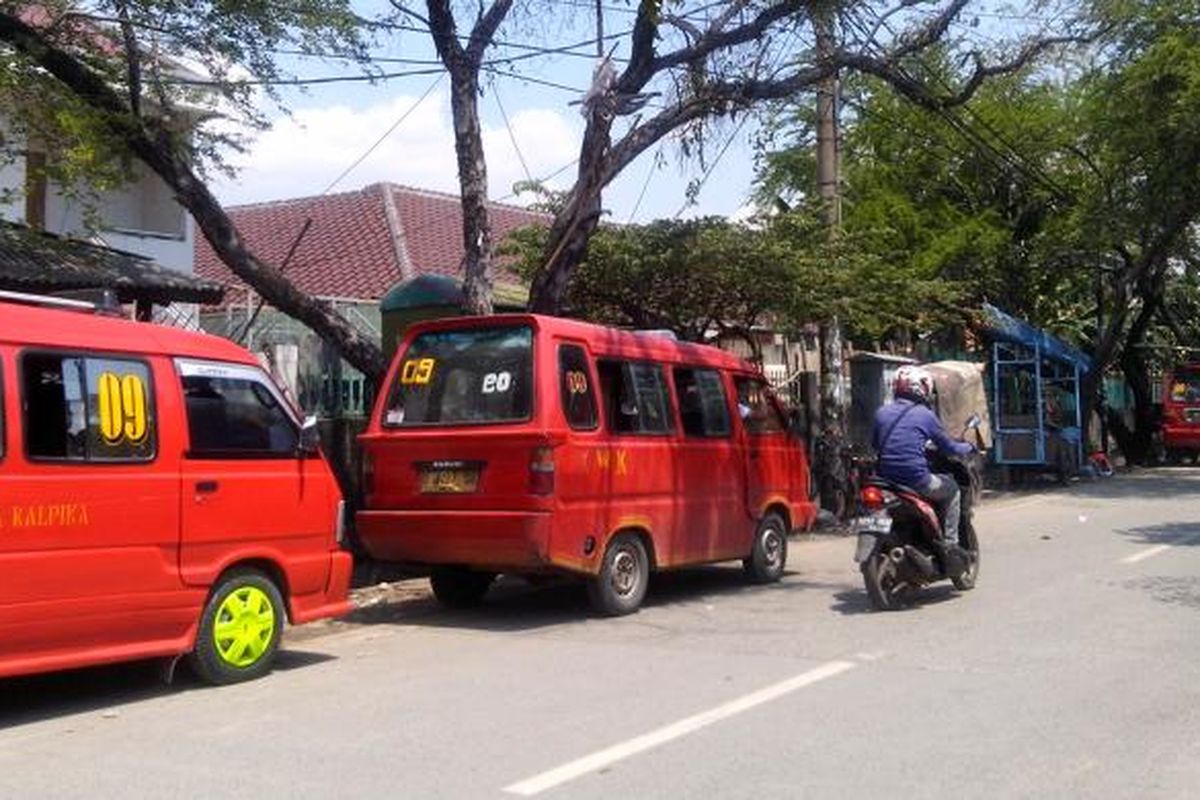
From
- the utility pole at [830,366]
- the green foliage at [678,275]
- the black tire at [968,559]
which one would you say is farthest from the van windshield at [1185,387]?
the black tire at [968,559]

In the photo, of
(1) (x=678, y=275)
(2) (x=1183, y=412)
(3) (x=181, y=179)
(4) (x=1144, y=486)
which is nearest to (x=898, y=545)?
(1) (x=678, y=275)

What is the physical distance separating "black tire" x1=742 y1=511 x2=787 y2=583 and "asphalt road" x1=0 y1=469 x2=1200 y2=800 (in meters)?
0.67

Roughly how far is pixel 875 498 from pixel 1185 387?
76.2 ft

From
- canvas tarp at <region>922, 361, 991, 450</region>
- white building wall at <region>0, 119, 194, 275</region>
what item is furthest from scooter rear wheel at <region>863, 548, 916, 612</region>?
white building wall at <region>0, 119, 194, 275</region>

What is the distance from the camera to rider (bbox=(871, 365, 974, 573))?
9.95 m

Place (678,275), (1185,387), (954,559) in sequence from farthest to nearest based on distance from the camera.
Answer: (1185,387) < (678,275) < (954,559)

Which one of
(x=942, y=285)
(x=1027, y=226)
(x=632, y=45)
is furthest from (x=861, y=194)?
(x=632, y=45)

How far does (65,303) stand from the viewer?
709 centimetres

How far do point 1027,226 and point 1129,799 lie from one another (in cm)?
2472

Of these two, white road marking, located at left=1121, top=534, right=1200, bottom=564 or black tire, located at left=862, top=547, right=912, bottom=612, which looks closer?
black tire, located at left=862, top=547, right=912, bottom=612

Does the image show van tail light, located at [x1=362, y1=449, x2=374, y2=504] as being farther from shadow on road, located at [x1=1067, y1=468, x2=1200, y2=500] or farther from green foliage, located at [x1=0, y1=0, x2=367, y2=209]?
shadow on road, located at [x1=1067, y1=468, x2=1200, y2=500]

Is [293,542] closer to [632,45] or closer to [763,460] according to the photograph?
[763,460]

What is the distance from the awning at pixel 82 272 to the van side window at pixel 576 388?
179 inches

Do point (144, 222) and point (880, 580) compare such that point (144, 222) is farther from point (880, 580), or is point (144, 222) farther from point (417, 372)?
point (880, 580)
